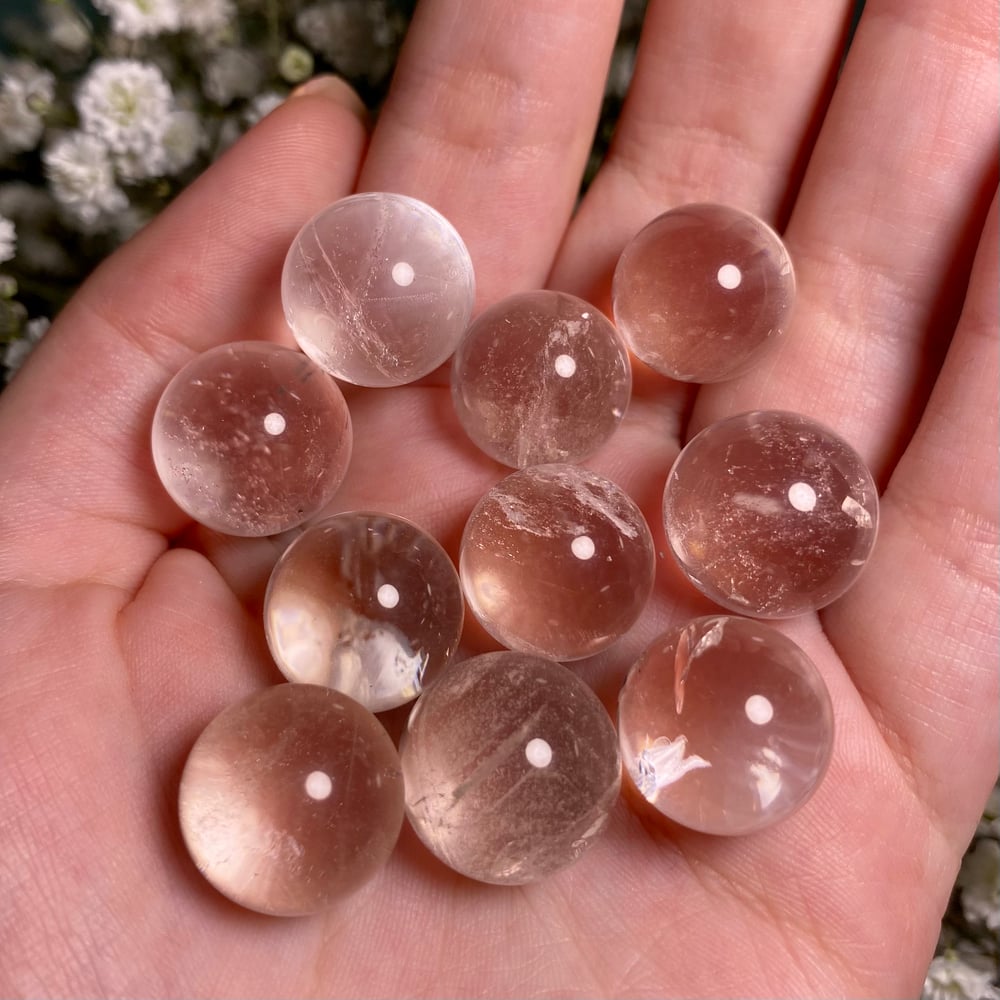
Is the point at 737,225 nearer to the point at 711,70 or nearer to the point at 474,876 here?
the point at 711,70

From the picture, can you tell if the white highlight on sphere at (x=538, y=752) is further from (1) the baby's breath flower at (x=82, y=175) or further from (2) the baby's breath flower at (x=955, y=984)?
(1) the baby's breath flower at (x=82, y=175)

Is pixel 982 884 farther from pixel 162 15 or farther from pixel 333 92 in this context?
pixel 162 15

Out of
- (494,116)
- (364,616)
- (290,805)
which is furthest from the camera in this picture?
(494,116)

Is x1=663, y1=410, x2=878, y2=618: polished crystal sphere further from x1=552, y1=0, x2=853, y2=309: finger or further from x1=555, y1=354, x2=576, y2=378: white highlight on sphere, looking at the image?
x1=552, y1=0, x2=853, y2=309: finger

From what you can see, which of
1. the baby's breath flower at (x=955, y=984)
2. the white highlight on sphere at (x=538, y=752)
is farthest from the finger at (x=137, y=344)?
the baby's breath flower at (x=955, y=984)

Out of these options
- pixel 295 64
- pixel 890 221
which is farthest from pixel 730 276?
pixel 295 64

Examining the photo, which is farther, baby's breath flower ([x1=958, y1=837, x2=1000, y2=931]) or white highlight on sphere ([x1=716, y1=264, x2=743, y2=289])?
baby's breath flower ([x1=958, y1=837, x2=1000, y2=931])

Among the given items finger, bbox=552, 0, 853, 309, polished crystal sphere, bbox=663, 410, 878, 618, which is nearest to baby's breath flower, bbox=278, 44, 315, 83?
finger, bbox=552, 0, 853, 309
